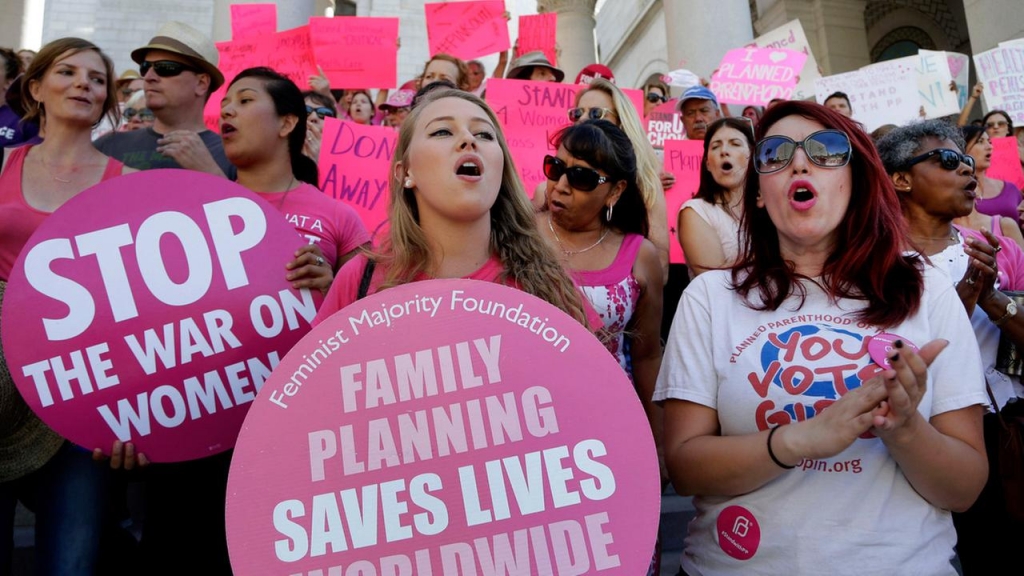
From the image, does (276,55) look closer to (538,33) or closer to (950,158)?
(538,33)

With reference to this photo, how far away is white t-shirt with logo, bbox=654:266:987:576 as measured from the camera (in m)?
1.60

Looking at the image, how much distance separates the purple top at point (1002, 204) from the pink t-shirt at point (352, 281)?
431cm

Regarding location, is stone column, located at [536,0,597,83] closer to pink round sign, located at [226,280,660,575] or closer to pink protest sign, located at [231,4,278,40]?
pink protest sign, located at [231,4,278,40]

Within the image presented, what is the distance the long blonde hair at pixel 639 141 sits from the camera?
3.34m

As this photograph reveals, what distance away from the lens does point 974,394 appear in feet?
5.48

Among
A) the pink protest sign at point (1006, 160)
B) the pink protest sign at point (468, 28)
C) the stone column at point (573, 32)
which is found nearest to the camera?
the pink protest sign at point (1006, 160)

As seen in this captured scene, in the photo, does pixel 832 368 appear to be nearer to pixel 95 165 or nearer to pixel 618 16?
pixel 95 165

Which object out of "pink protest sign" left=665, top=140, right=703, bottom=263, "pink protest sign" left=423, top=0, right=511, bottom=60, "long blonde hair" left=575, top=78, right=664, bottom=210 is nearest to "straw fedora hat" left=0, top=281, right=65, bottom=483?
"long blonde hair" left=575, top=78, right=664, bottom=210

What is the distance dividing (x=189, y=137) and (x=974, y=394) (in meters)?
2.81

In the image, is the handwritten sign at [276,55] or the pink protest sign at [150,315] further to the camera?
the handwritten sign at [276,55]

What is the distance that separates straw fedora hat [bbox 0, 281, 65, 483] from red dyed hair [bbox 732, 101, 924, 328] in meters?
2.18

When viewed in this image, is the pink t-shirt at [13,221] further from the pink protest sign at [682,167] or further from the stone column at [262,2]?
the stone column at [262,2]

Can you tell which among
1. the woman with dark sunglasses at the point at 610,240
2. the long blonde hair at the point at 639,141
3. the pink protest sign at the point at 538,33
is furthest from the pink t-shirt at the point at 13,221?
the pink protest sign at the point at 538,33

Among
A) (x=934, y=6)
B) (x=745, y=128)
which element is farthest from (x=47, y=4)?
(x=934, y=6)
